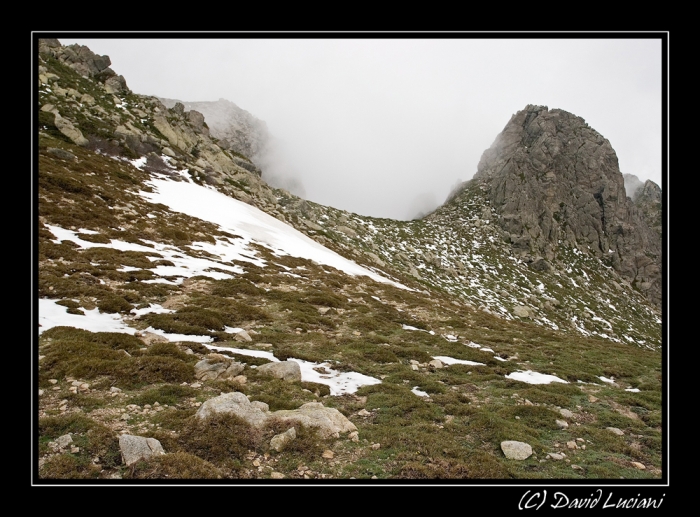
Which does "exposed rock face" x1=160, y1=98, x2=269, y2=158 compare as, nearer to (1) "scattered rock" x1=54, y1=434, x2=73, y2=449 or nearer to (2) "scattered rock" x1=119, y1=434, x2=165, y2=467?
(1) "scattered rock" x1=54, y1=434, x2=73, y2=449

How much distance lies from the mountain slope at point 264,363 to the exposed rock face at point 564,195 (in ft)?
320

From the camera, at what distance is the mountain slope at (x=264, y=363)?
667cm

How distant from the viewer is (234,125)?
171 meters

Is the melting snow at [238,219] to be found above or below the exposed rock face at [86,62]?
below

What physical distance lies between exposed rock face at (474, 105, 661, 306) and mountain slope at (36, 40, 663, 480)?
97543mm

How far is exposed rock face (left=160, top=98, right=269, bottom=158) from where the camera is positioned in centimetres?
16212

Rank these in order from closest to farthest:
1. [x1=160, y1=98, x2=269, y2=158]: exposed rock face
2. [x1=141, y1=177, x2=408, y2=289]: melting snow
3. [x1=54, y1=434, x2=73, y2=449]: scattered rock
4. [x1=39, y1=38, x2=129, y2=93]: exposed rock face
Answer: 1. [x1=54, y1=434, x2=73, y2=449]: scattered rock
2. [x1=141, y1=177, x2=408, y2=289]: melting snow
3. [x1=39, y1=38, x2=129, y2=93]: exposed rock face
4. [x1=160, y1=98, x2=269, y2=158]: exposed rock face

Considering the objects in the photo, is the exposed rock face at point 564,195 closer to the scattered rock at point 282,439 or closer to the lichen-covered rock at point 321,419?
the lichen-covered rock at point 321,419

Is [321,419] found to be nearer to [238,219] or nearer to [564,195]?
[238,219]

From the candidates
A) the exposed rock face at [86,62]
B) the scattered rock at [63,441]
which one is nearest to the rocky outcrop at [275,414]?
the scattered rock at [63,441]

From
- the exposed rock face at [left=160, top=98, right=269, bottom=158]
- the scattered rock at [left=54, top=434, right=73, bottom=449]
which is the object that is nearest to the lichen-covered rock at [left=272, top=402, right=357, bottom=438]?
the scattered rock at [left=54, top=434, right=73, bottom=449]

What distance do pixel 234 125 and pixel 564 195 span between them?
499 ft
